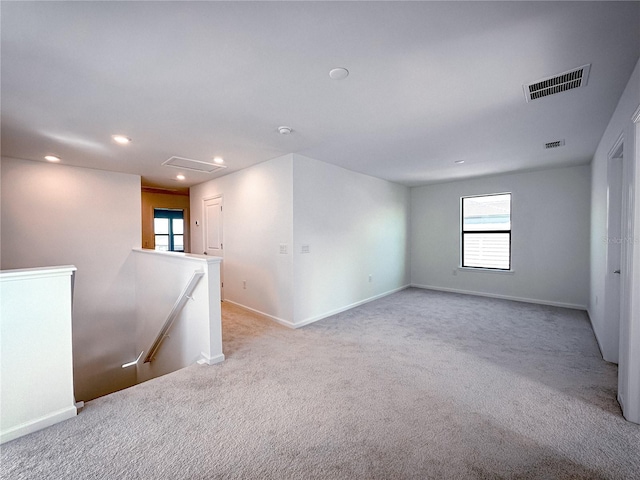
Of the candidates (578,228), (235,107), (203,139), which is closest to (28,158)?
(203,139)

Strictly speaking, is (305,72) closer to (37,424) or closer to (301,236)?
(301,236)

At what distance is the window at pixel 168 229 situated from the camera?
7.16 m

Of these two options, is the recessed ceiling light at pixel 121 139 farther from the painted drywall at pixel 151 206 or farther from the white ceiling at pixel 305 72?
the painted drywall at pixel 151 206

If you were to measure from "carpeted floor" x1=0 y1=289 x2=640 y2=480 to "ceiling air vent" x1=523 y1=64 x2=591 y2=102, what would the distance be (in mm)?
2469

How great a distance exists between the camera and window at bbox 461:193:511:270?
5480 millimetres

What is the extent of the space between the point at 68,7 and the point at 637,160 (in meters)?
3.47

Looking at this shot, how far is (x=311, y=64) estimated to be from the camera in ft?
6.02

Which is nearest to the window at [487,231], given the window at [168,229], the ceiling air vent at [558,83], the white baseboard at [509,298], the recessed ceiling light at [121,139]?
the white baseboard at [509,298]

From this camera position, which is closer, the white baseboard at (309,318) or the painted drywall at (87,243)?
the white baseboard at (309,318)

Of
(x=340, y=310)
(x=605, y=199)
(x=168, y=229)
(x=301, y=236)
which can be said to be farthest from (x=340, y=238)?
(x=168, y=229)

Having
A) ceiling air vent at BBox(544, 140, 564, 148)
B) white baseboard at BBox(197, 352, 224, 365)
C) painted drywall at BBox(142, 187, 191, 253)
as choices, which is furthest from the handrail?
ceiling air vent at BBox(544, 140, 564, 148)

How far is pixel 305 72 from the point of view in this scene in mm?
1922

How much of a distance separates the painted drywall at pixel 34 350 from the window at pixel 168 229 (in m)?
5.65

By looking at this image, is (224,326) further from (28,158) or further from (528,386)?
(28,158)
